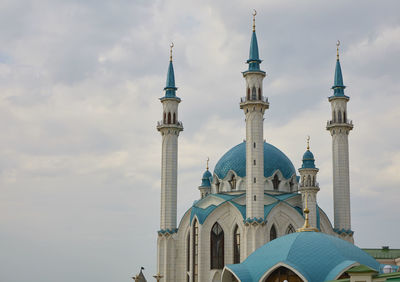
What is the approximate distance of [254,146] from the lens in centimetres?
4628

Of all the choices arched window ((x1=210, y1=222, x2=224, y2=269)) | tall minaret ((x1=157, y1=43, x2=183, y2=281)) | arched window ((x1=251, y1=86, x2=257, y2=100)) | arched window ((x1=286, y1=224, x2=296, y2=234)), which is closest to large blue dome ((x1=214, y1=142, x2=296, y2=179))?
tall minaret ((x1=157, y1=43, x2=183, y2=281))

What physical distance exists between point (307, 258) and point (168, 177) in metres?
19.4

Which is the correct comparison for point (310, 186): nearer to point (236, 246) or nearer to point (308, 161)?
point (308, 161)

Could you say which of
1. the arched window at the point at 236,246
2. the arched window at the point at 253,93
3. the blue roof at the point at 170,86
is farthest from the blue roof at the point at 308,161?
the blue roof at the point at 170,86

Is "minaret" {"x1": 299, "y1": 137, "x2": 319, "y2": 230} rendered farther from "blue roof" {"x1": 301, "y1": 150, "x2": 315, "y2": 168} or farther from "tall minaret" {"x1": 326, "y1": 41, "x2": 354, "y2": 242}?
"tall minaret" {"x1": 326, "y1": 41, "x2": 354, "y2": 242}

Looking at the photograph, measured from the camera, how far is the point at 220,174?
174 ft

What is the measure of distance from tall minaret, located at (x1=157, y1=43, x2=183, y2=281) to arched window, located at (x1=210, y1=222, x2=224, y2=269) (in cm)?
375

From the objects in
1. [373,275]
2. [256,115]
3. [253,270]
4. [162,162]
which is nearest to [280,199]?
[256,115]

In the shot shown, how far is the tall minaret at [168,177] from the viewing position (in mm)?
49562

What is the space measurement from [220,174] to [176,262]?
8.14 m

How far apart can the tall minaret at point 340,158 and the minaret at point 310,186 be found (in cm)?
339

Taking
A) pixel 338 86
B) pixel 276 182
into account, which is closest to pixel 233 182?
pixel 276 182

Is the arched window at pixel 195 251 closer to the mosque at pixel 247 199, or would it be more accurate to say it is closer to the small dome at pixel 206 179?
the mosque at pixel 247 199

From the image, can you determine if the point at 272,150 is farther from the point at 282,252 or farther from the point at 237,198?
the point at 282,252
